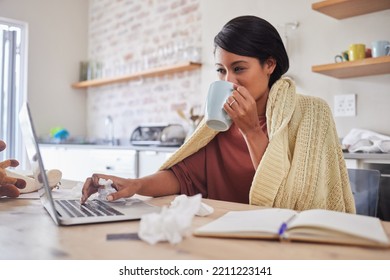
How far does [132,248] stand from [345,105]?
2.25 m

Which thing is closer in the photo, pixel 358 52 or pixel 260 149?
pixel 260 149

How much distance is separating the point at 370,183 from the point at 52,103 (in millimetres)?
3877

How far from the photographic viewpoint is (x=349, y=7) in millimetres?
2398

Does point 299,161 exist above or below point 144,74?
below

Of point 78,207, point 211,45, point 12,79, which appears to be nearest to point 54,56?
point 12,79

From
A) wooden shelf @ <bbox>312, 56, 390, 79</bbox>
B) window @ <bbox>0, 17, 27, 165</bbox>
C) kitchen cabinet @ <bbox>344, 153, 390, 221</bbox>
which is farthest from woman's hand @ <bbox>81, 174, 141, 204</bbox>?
window @ <bbox>0, 17, 27, 165</bbox>

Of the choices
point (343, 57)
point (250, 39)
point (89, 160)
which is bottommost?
point (89, 160)

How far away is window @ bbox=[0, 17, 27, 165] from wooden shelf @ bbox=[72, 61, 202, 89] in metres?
0.60

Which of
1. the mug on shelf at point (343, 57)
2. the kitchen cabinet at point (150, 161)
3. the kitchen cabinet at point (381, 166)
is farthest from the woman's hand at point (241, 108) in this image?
the kitchen cabinet at point (150, 161)

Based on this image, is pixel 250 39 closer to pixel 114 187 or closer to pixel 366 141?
pixel 114 187

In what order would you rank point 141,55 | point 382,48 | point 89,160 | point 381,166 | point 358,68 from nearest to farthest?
point 381,166
point 382,48
point 358,68
point 89,160
point 141,55

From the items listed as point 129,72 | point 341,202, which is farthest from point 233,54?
point 129,72

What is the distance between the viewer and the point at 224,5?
3.32 meters

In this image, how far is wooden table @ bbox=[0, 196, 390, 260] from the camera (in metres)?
0.56
